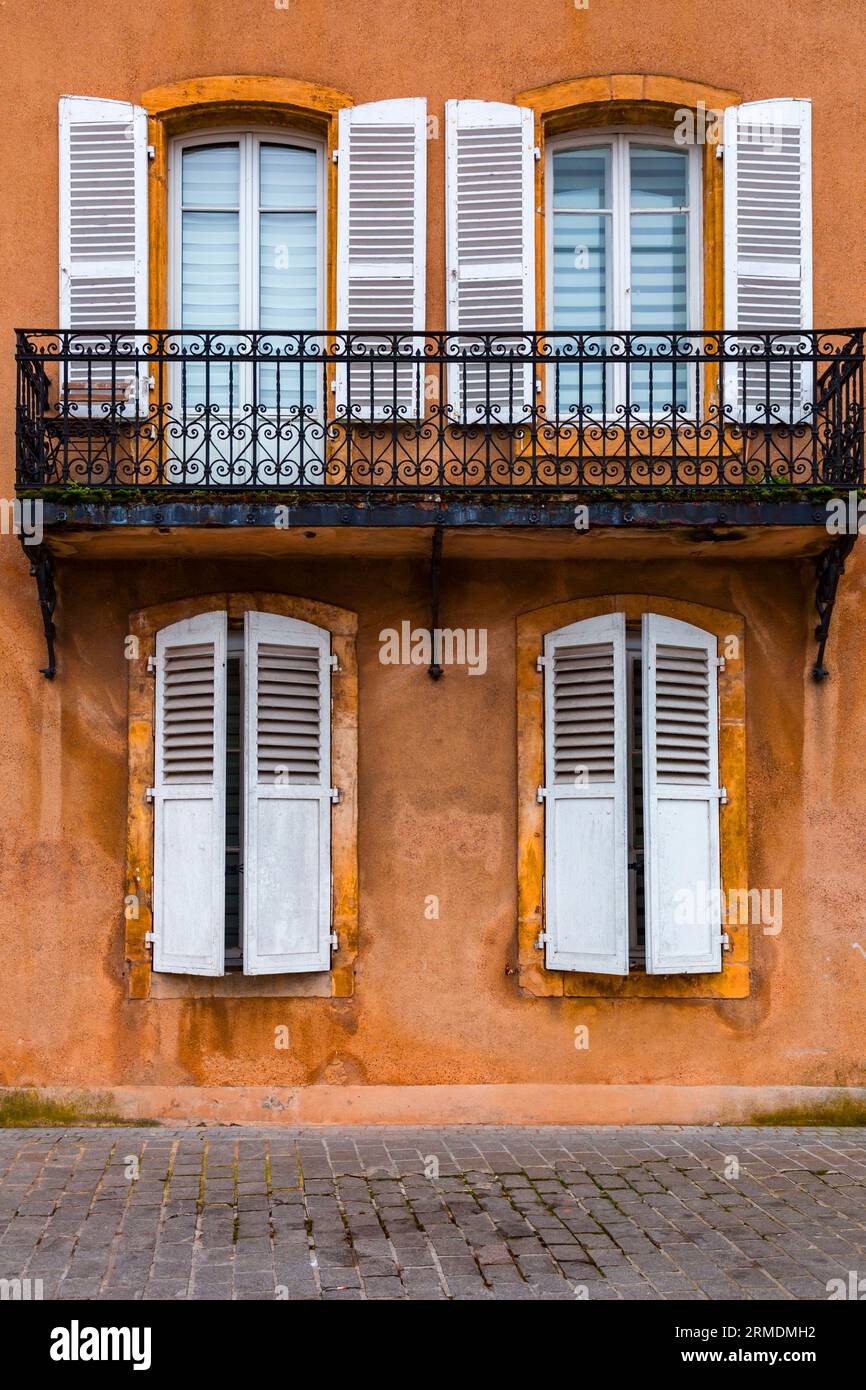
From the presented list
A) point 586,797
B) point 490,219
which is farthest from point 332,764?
point 490,219

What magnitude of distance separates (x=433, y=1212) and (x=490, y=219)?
5775mm

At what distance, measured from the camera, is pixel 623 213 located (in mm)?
8891

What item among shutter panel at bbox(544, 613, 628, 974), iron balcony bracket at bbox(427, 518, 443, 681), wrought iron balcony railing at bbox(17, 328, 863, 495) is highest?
wrought iron balcony railing at bbox(17, 328, 863, 495)

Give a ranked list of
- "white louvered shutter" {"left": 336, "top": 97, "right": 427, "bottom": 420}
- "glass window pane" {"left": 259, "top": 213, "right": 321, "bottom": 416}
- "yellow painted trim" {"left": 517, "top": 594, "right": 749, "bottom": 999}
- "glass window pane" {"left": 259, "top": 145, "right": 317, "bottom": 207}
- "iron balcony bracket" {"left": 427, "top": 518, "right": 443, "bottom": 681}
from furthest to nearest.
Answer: "glass window pane" {"left": 259, "top": 145, "right": 317, "bottom": 207} < "glass window pane" {"left": 259, "top": 213, "right": 321, "bottom": 416} < "white louvered shutter" {"left": 336, "top": 97, "right": 427, "bottom": 420} < "yellow painted trim" {"left": 517, "top": 594, "right": 749, "bottom": 999} < "iron balcony bracket" {"left": 427, "top": 518, "right": 443, "bottom": 681}

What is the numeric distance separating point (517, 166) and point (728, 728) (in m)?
3.72

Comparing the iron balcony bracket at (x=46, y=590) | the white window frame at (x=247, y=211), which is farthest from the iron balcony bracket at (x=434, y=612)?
the iron balcony bracket at (x=46, y=590)

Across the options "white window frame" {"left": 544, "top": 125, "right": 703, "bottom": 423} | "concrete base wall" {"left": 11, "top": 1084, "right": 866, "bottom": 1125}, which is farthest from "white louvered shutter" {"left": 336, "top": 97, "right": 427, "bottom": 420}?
"concrete base wall" {"left": 11, "top": 1084, "right": 866, "bottom": 1125}

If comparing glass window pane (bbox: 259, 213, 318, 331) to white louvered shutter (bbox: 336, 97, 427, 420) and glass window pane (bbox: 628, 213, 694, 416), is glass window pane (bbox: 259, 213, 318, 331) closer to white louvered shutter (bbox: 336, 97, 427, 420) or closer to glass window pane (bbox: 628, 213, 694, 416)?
white louvered shutter (bbox: 336, 97, 427, 420)

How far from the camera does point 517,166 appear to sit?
857 centimetres

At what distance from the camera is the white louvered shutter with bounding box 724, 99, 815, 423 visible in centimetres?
859

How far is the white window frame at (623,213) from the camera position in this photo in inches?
348

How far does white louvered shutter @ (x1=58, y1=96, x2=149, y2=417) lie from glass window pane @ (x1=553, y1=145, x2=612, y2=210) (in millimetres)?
2647

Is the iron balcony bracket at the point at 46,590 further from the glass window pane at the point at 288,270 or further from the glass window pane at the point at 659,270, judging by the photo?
the glass window pane at the point at 659,270

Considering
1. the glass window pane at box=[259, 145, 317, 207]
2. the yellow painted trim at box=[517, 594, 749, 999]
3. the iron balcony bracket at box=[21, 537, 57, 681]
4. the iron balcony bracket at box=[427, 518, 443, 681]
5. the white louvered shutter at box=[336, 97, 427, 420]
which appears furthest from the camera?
the glass window pane at box=[259, 145, 317, 207]
